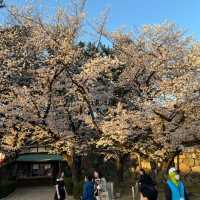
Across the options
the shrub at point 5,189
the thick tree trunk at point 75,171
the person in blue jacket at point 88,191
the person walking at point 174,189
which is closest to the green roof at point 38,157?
the shrub at point 5,189

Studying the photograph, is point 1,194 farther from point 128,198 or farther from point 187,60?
point 187,60

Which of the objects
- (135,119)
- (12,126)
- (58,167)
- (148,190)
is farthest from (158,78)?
(58,167)

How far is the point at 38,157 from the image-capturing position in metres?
44.9

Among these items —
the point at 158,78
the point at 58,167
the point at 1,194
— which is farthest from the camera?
the point at 58,167

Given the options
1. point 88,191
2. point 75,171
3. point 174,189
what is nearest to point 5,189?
point 75,171

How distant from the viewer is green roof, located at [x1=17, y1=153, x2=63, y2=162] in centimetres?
4362

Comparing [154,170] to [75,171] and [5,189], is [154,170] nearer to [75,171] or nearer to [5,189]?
[75,171]

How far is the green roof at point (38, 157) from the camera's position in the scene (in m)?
43.6

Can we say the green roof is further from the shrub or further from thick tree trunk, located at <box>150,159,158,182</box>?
thick tree trunk, located at <box>150,159,158,182</box>

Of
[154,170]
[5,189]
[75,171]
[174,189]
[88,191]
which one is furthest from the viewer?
[5,189]

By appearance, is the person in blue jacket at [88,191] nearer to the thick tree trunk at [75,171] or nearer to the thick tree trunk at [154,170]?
the thick tree trunk at [154,170]

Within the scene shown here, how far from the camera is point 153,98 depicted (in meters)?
22.3

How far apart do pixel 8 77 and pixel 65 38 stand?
869 centimetres

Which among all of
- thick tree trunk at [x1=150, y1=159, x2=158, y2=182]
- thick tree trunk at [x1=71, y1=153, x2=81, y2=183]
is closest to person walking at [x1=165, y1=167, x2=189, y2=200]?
thick tree trunk at [x1=150, y1=159, x2=158, y2=182]
